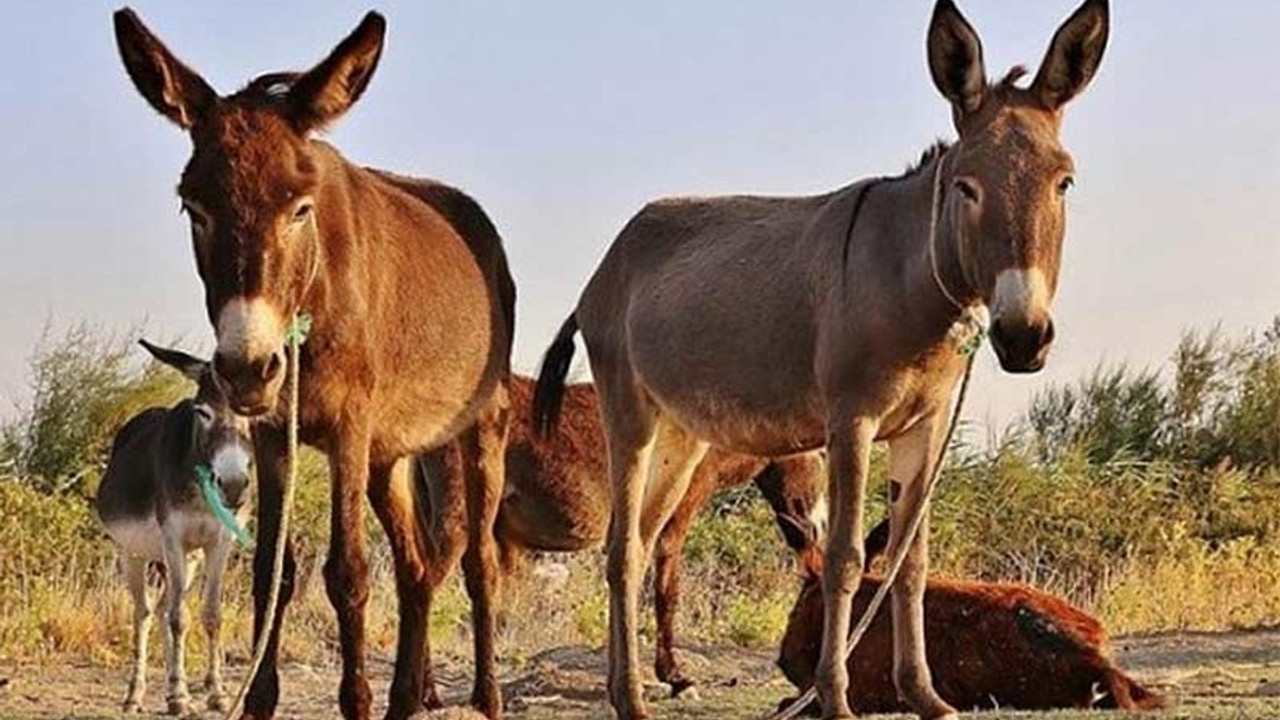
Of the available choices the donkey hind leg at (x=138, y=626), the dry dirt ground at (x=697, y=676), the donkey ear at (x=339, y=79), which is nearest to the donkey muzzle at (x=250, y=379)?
the donkey ear at (x=339, y=79)

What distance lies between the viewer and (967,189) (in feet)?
22.4

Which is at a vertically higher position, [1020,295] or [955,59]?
[955,59]

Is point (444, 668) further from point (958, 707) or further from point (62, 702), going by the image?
point (958, 707)

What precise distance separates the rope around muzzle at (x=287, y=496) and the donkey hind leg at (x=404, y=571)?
0.78m

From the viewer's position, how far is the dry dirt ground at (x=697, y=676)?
9672mm

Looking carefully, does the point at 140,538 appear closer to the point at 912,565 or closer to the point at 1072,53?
the point at 912,565

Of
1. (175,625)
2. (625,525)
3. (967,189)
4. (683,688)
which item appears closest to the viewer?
(967,189)

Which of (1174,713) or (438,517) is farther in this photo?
(438,517)

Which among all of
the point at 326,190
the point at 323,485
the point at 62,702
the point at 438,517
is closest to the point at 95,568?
the point at 323,485

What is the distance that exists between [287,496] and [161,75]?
5.00 ft

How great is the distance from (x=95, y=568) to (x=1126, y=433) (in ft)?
53.2

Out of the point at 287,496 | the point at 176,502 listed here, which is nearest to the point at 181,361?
the point at 176,502

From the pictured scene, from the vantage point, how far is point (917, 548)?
24.8 feet

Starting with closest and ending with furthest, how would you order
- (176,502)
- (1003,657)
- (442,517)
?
1. (1003,657)
2. (442,517)
3. (176,502)
